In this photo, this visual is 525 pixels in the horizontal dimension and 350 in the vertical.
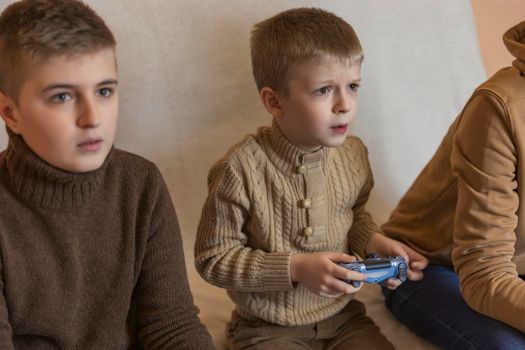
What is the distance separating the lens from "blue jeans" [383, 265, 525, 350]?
123cm

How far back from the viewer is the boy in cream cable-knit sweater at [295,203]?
48.3 inches

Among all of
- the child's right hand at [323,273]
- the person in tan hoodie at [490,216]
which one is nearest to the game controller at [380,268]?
the child's right hand at [323,273]

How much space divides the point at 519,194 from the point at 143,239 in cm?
65

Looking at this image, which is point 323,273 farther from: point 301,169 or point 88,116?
point 88,116

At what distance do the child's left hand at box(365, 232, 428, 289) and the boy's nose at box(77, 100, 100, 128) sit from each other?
1.97 ft

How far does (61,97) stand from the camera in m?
0.99

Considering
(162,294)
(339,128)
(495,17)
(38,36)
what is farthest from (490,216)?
(495,17)

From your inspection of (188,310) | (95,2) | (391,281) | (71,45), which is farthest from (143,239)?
(95,2)

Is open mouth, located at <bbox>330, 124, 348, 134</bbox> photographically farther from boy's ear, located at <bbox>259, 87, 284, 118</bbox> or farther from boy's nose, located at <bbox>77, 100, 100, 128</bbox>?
boy's nose, located at <bbox>77, 100, 100, 128</bbox>

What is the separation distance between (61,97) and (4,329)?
1.08 feet

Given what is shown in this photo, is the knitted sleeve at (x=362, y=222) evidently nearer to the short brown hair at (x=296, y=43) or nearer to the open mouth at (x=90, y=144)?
the short brown hair at (x=296, y=43)

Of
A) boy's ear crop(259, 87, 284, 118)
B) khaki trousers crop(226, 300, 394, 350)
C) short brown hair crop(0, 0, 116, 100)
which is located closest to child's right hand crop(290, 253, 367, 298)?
khaki trousers crop(226, 300, 394, 350)

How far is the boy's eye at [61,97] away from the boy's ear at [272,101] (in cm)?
40

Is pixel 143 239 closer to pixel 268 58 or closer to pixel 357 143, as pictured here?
pixel 268 58
